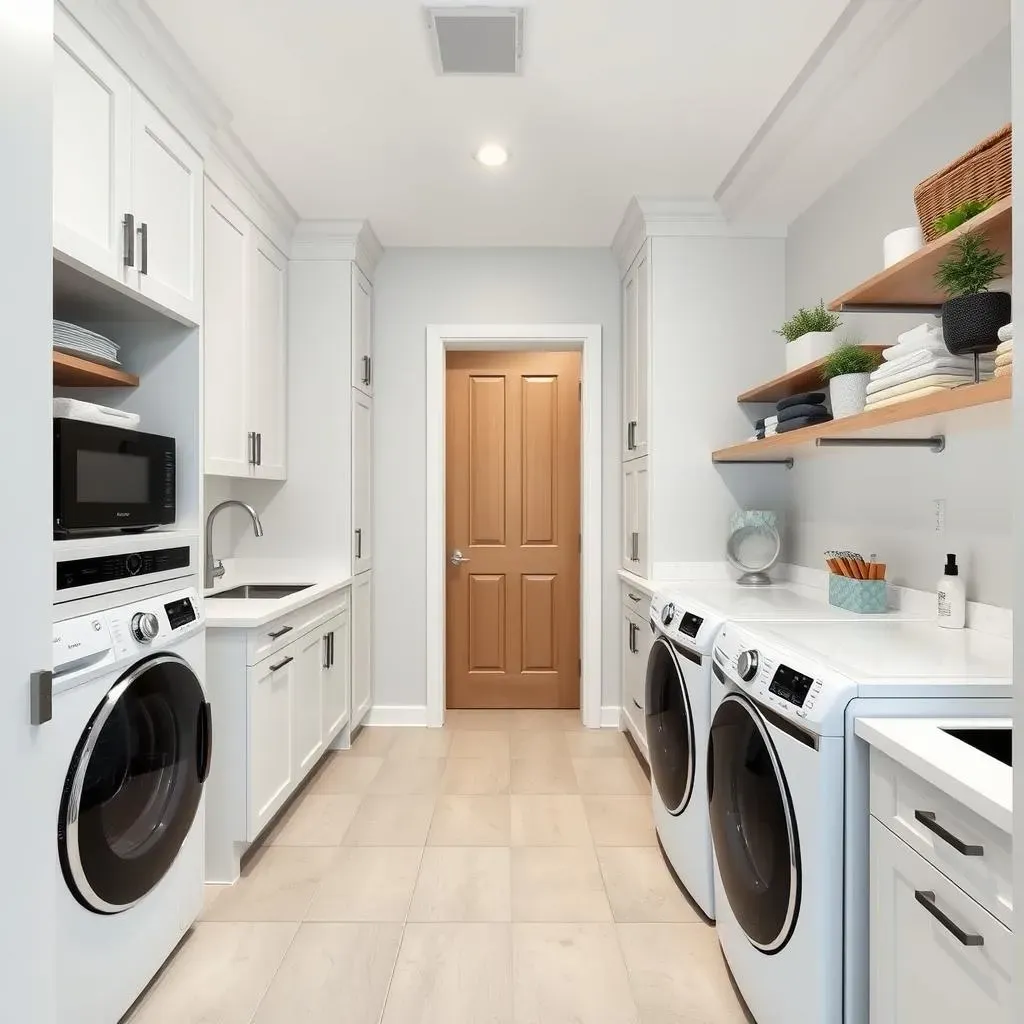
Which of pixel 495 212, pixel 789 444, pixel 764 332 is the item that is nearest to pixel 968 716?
pixel 789 444

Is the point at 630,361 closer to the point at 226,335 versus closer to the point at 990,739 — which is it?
the point at 226,335

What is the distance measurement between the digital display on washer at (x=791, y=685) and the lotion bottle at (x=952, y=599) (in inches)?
31.5

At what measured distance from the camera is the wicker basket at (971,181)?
141 cm

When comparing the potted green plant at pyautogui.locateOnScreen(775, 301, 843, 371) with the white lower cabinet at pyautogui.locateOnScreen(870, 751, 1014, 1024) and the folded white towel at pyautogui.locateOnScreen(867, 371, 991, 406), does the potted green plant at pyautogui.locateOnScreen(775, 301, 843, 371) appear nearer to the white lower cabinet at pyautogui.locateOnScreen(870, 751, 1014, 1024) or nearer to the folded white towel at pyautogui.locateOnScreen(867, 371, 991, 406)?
the folded white towel at pyautogui.locateOnScreen(867, 371, 991, 406)

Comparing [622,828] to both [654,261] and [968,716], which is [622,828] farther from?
[654,261]

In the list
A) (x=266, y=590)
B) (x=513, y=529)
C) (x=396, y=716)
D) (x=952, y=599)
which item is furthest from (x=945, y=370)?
(x=396, y=716)

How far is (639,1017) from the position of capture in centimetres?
167

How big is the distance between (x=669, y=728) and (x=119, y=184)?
2.13 meters

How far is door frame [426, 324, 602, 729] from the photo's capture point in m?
3.79

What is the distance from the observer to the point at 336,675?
3229mm

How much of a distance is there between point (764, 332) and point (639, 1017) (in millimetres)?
2726

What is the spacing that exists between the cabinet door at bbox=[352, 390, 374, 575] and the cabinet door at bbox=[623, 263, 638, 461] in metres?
1.36

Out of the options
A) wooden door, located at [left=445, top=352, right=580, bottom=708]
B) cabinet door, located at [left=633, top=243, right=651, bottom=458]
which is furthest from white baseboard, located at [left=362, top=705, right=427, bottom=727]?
cabinet door, located at [left=633, top=243, right=651, bottom=458]

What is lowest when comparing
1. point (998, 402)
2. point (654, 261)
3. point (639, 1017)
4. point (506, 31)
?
point (639, 1017)
